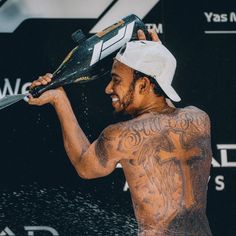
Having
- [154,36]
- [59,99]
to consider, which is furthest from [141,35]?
[59,99]

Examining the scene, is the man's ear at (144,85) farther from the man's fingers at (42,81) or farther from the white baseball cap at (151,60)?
the man's fingers at (42,81)

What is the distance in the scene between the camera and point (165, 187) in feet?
7.89

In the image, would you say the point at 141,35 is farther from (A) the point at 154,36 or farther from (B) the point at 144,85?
(B) the point at 144,85

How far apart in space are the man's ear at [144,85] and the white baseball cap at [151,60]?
0.12 feet

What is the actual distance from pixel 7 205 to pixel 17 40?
0.90 meters

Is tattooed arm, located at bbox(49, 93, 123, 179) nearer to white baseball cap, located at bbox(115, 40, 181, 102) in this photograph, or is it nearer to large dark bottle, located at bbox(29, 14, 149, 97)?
large dark bottle, located at bbox(29, 14, 149, 97)

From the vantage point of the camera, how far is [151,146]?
241 cm

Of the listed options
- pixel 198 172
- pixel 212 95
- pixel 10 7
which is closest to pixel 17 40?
pixel 10 7

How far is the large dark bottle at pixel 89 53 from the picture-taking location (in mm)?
2611

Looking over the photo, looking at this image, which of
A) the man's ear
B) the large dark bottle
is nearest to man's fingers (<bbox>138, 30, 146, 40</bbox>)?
the large dark bottle

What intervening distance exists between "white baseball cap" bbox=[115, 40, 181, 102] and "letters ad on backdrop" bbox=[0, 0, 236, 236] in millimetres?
744

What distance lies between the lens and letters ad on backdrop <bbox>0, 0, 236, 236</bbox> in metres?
3.18

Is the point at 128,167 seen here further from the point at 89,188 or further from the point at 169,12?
the point at 169,12

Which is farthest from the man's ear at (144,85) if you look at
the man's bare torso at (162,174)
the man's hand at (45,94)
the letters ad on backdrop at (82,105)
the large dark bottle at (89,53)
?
the letters ad on backdrop at (82,105)
